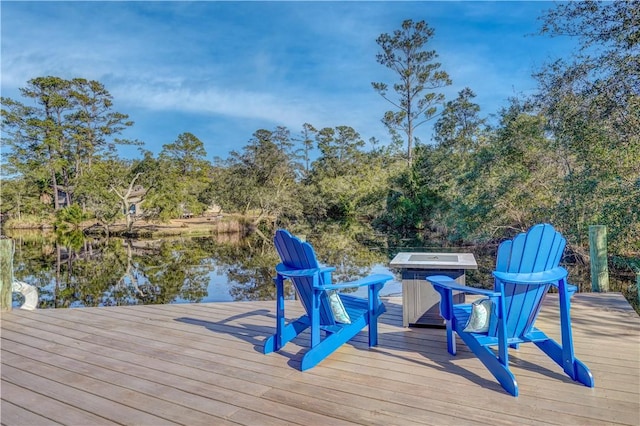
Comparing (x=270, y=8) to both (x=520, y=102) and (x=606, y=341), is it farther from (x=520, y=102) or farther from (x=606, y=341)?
(x=606, y=341)

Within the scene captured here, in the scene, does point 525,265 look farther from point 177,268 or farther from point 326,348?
point 177,268

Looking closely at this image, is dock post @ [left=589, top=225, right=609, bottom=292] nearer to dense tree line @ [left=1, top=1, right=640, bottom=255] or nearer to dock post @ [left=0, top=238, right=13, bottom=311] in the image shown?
dense tree line @ [left=1, top=1, right=640, bottom=255]

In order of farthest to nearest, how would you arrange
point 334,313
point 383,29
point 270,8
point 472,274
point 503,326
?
point 383,29, point 270,8, point 472,274, point 334,313, point 503,326

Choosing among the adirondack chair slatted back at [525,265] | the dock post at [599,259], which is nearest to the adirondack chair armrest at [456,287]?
the adirondack chair slatted back at [525,265]

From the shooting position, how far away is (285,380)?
2043 mm

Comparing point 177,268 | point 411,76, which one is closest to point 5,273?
point 177,268

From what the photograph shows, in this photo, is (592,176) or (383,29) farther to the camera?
(383,29)

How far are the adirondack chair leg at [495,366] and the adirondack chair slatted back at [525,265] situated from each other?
118mm

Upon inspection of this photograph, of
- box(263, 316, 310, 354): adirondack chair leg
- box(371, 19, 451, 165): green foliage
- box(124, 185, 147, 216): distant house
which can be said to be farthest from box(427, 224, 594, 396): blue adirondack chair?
box(124, 185, 147, 216): distant house

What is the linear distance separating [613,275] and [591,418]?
24.0ft

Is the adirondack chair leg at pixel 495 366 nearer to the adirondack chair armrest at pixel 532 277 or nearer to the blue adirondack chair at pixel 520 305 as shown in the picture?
the blue adirondack chair at pixel 520 305

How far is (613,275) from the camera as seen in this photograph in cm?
A: 730

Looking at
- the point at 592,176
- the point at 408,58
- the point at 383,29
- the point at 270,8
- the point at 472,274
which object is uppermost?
the point at 383,29

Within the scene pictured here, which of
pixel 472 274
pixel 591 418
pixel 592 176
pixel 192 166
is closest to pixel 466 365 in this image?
pixel 591 418
